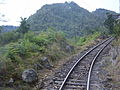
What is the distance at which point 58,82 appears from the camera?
11.5 meters

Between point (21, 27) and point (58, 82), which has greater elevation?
point (21, 27)

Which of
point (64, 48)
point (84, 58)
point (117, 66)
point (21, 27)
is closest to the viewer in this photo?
point (117, 66)

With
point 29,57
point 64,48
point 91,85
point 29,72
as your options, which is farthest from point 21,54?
point 64,48

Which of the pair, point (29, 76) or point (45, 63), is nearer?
point (29, 76)

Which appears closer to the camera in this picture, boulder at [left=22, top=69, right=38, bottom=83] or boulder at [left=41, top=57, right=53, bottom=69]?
boulder at [left=22, top=69, right=38, bottom=83]

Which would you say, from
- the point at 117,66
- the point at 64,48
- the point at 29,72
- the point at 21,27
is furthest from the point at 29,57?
the point at 21,27

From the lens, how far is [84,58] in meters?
18.1

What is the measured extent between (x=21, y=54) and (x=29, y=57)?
1.81 feet

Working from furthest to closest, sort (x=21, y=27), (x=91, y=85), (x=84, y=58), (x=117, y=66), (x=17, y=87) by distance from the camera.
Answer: (x=21, y=27) → (x=84, y=58) → (x=117, y=66) → (x=91, y=85) → (x=17, y=87)

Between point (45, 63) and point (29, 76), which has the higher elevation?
point (45, 63)

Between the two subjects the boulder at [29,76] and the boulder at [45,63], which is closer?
the boulder at [29,76]

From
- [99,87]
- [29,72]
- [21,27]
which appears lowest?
[99,87]

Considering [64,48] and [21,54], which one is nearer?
[21,54]

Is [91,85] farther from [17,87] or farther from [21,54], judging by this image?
[21,54]
